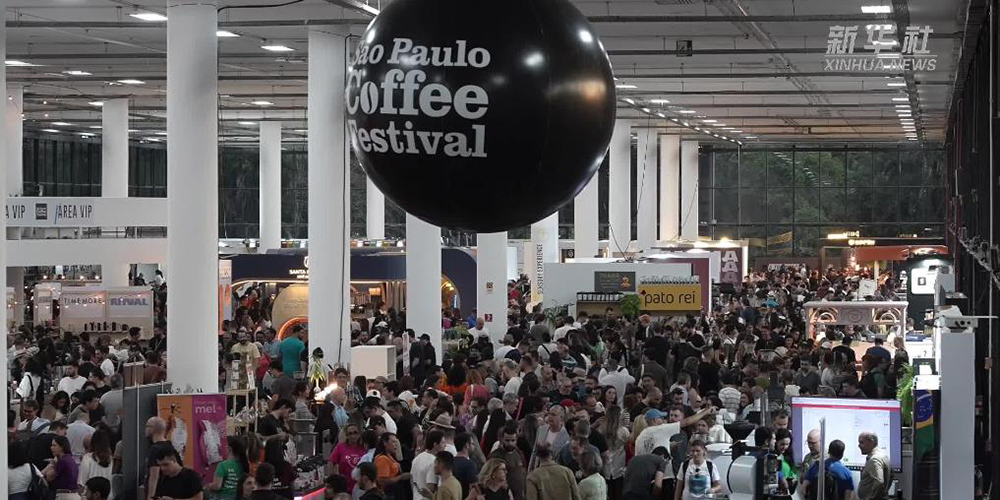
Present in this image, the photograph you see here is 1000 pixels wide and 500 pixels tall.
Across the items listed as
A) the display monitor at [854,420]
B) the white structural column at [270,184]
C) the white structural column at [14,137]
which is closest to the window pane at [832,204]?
the white structural column at [270,184]

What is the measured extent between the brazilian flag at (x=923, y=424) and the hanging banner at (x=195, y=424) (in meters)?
4.90

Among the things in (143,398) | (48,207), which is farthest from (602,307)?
(143,398)

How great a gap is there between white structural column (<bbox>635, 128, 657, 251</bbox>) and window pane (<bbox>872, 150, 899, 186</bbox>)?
1002 centimetres

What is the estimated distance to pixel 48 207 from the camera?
17.6 meters

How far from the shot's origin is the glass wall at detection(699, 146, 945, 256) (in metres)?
46.1

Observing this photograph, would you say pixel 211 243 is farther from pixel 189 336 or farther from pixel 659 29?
pixel 659 29

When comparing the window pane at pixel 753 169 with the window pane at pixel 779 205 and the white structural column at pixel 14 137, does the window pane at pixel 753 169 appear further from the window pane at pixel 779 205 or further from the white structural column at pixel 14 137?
the white structural column at pixel 14 137

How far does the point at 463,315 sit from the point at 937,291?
39.5 ft

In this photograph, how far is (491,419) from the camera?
33.9ft

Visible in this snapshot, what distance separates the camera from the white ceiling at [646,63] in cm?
1745

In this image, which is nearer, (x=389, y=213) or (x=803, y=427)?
(x=803, y=427)

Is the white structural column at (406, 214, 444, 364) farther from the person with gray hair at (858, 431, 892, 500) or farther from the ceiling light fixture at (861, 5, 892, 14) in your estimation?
the person with gray hair at (858, 431, 892, 500)

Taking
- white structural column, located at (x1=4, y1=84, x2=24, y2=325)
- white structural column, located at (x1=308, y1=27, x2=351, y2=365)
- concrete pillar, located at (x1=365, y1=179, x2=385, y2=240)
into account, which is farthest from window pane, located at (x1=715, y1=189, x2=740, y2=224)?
white structural column, located at (x1=308, y1=27, x2=351, y2=365)

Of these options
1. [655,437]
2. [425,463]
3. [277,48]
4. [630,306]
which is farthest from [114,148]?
[425,463]
